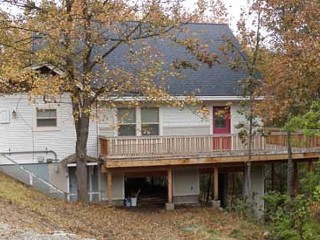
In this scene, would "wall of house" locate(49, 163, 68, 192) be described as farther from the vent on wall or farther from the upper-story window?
the upper-story window

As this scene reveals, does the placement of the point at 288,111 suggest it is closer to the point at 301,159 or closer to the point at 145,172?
the point at 301,159

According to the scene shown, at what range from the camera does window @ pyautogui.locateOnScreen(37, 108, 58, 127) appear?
22.0m

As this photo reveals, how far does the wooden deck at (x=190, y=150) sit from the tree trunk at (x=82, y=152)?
3.54 feet

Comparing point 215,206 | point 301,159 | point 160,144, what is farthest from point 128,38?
point 301,159

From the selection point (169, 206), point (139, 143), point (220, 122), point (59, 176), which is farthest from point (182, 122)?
point (59, 176)

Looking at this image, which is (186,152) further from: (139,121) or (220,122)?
(220,122)

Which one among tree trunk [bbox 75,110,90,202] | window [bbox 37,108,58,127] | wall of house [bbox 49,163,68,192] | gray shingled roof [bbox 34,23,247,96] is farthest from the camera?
gray shingled roof [bbox 34,23,247,96]

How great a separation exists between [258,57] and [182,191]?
22.8 feet

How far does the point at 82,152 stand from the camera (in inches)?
776

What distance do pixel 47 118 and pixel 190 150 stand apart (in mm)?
6028

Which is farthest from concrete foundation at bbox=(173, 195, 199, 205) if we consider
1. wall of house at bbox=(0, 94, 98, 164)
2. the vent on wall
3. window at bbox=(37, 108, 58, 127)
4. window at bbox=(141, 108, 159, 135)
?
window at bbox=(37, 108, 58, 127)

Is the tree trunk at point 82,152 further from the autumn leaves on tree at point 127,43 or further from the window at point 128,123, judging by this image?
the window at point 128,123

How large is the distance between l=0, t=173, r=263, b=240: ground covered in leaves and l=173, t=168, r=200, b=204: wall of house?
1855 mm

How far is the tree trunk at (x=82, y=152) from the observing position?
1953 centimetres
